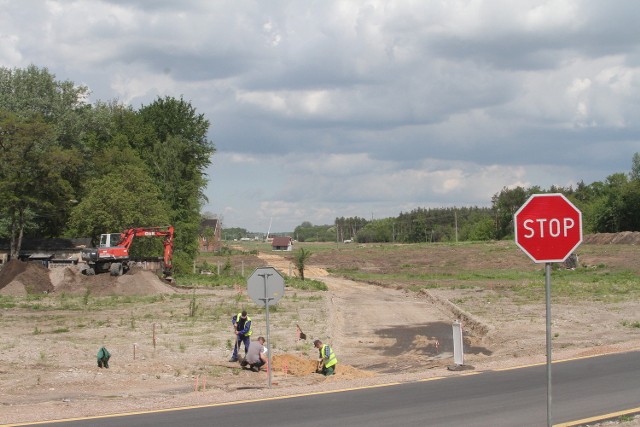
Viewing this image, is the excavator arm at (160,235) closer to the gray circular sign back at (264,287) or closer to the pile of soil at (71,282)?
the pile of soil at (71,282)

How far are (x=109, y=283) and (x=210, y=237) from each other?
104 m

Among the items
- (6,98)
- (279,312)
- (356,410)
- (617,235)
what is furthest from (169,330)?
(617,235)

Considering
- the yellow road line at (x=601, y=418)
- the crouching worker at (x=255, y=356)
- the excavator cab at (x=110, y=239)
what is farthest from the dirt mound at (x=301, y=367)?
the excavator cab at (x=110, y=239)

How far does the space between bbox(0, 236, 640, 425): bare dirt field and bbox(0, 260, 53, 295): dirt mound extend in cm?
9

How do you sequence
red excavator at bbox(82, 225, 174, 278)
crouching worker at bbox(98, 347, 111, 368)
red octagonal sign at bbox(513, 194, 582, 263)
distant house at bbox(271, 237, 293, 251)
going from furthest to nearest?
distant house at bbox(271, 237, 293, 251)
red excavator at bbox(82, 225, 174, 278)
crouching worker at bbox(98, 347, 111, 368)
red octagonal sign at bbox(513, 194, 582, 263)

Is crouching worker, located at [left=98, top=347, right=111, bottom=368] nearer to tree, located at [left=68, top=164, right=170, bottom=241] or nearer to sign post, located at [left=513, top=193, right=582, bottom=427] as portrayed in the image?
sign post, located at [left=513, top=193, right=582, bottom=427]

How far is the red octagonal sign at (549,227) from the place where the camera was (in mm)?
7672

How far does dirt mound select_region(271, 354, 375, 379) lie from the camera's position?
20188 millimetres

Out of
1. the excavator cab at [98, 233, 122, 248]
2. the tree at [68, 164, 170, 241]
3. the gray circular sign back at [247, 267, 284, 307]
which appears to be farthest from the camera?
the tree at [68, 164, 170, 241]

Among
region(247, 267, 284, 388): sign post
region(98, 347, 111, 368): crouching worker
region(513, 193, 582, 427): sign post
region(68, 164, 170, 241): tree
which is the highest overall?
region(68, 164, 170, 241): tree

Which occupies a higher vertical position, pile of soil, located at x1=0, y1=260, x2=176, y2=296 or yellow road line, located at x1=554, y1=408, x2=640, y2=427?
pile of soil, located at x1=0, y1=260, x2=176, y2=296

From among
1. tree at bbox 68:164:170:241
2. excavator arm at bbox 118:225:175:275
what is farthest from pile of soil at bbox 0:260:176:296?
tree at bbox 68:164:170:241

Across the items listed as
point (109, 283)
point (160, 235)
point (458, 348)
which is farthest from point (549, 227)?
point (160, 235)

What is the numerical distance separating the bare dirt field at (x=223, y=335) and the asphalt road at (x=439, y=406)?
1.17 meters
